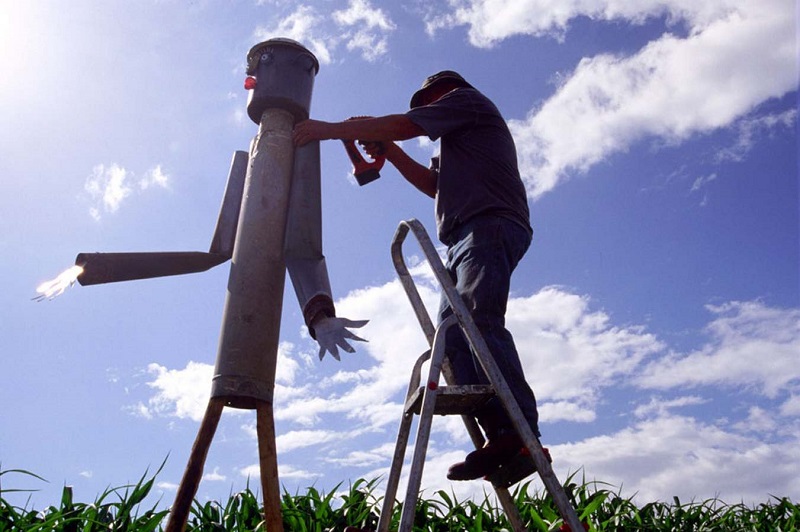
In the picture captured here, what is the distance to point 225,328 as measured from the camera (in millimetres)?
3879

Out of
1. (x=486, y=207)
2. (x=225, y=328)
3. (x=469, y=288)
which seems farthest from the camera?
(x=225, y=328)

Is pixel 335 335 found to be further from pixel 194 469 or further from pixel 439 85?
pixel 439 85

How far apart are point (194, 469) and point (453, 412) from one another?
1.32m

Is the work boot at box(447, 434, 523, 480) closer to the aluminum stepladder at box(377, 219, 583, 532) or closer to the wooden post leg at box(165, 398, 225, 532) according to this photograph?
the aluminum stepladder at box(377, 219, 583, 532)

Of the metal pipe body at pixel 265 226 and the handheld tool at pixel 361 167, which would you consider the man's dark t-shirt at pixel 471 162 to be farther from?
the metal pipe body at pixel 265 226

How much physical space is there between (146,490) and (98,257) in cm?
144

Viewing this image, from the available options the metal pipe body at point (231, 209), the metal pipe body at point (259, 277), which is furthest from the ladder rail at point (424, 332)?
the metal pipe body at point (231, 209)

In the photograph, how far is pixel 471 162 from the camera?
3857 mm

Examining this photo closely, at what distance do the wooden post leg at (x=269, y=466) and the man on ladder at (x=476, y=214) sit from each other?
96cm

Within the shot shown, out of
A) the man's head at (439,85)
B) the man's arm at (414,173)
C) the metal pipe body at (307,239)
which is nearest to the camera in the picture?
the metal pipe body at (307,239)

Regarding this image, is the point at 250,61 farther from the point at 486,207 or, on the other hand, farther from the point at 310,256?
the point at 486,207

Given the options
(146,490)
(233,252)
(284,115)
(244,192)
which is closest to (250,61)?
(284,115)

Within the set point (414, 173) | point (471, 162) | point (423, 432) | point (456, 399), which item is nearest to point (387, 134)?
point (471, 162)

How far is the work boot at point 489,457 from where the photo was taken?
3078 millimetres
